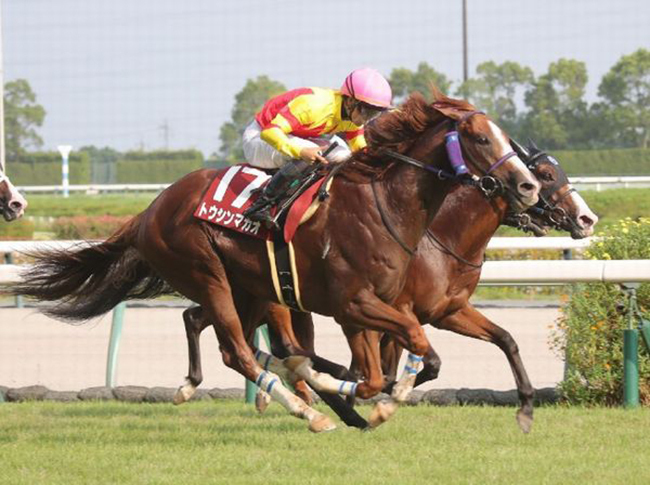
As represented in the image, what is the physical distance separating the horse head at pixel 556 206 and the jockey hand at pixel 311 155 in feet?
4.67

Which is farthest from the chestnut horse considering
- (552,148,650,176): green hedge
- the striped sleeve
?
(552,148,650,176): green hedge

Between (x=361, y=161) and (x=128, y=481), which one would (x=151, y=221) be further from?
(x=128, y=481)

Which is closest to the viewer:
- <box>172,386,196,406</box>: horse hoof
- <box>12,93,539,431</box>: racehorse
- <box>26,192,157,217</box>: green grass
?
<box>12,93,539,431</box>: racehorse

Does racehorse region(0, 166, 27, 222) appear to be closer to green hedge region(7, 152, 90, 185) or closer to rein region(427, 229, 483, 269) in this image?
rein region(427, 229, 483, 269)

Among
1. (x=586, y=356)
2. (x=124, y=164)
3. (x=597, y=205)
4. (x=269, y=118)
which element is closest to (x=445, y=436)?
(x=586, y=356)

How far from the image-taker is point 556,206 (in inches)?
255

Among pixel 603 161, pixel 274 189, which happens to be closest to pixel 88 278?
pixel 274 189

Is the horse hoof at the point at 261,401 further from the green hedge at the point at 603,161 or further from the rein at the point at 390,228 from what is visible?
the green hedge at the point at 603,161

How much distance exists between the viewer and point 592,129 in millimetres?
35938

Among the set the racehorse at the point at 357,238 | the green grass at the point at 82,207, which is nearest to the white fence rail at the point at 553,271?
the racehorse at the point at 357,238

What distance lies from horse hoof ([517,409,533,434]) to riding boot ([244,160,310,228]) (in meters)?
1.39

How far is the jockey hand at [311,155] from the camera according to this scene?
5395 mm

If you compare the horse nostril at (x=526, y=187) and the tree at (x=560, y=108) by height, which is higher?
the tree at (x=560, y=108)

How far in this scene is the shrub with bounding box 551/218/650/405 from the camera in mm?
6430
